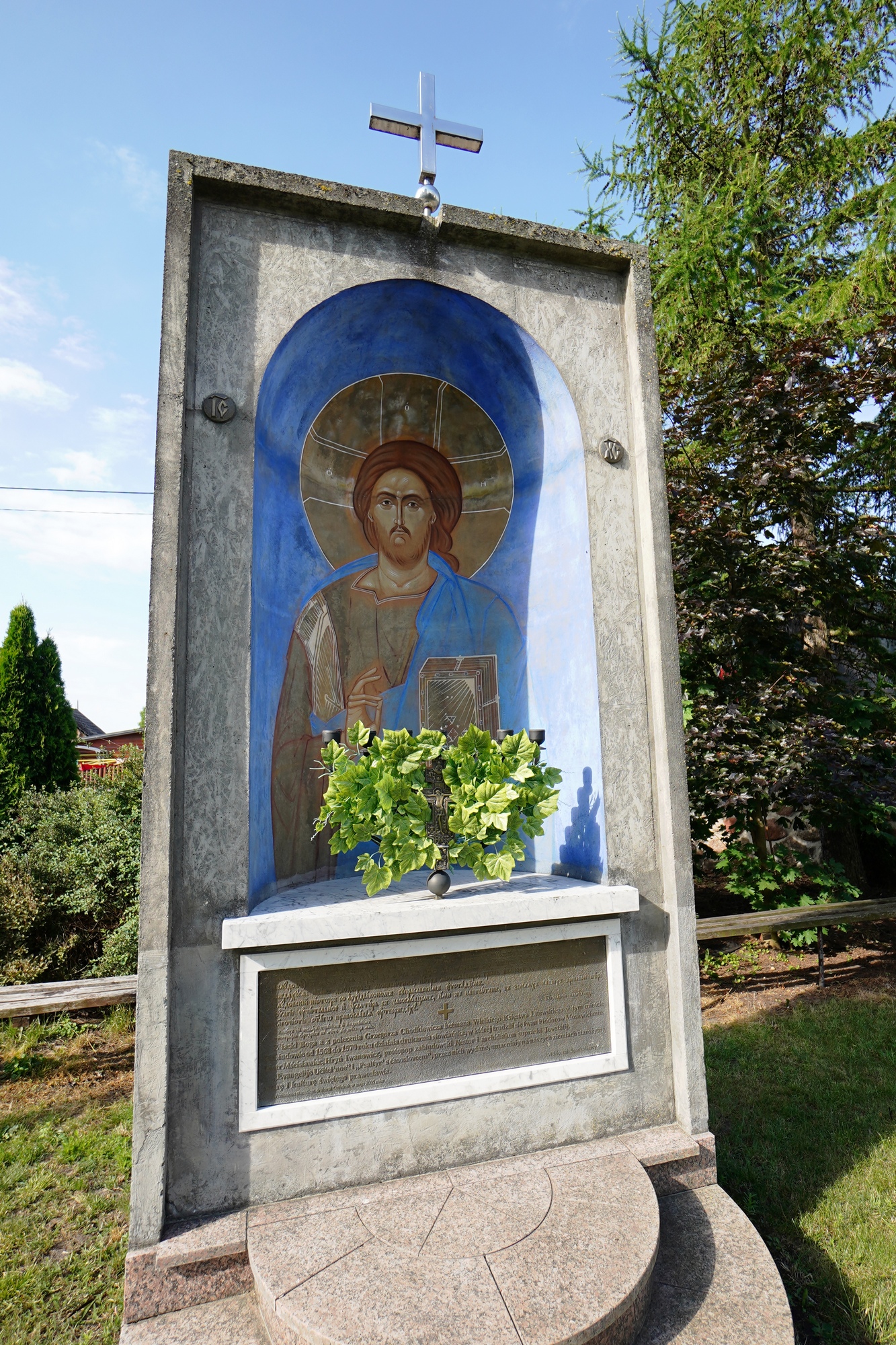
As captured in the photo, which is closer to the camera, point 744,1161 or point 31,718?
point 744,1161

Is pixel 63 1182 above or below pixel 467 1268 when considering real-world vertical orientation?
below

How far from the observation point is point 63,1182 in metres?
3.72

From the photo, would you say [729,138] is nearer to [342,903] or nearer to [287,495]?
[287,495]

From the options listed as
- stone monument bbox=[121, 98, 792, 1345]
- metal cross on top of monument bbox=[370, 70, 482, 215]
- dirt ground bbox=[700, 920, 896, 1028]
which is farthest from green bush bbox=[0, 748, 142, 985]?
metal cross on top of monument bbox=[370, 70, 482, 215]

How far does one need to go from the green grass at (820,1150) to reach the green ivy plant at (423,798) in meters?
2.02

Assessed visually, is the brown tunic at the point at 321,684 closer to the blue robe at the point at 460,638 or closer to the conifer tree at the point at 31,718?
the blue robe at the point at 460,638

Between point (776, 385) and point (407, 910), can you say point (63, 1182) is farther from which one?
point (776, 385)

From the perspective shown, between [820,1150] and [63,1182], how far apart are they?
153 inches

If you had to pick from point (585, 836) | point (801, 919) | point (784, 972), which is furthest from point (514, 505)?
point (784, 972)

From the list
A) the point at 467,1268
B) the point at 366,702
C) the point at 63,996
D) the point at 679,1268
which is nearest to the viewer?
the point at 467,1268

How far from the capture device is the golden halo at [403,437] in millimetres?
4062

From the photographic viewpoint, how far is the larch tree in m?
6.46

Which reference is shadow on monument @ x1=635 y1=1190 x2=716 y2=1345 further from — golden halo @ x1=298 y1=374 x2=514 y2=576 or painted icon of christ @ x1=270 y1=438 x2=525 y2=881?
golden halo @ x1=298 y1=374 x2=514 y2=576

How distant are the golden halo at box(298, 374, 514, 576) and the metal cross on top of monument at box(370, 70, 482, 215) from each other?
3.49ft
